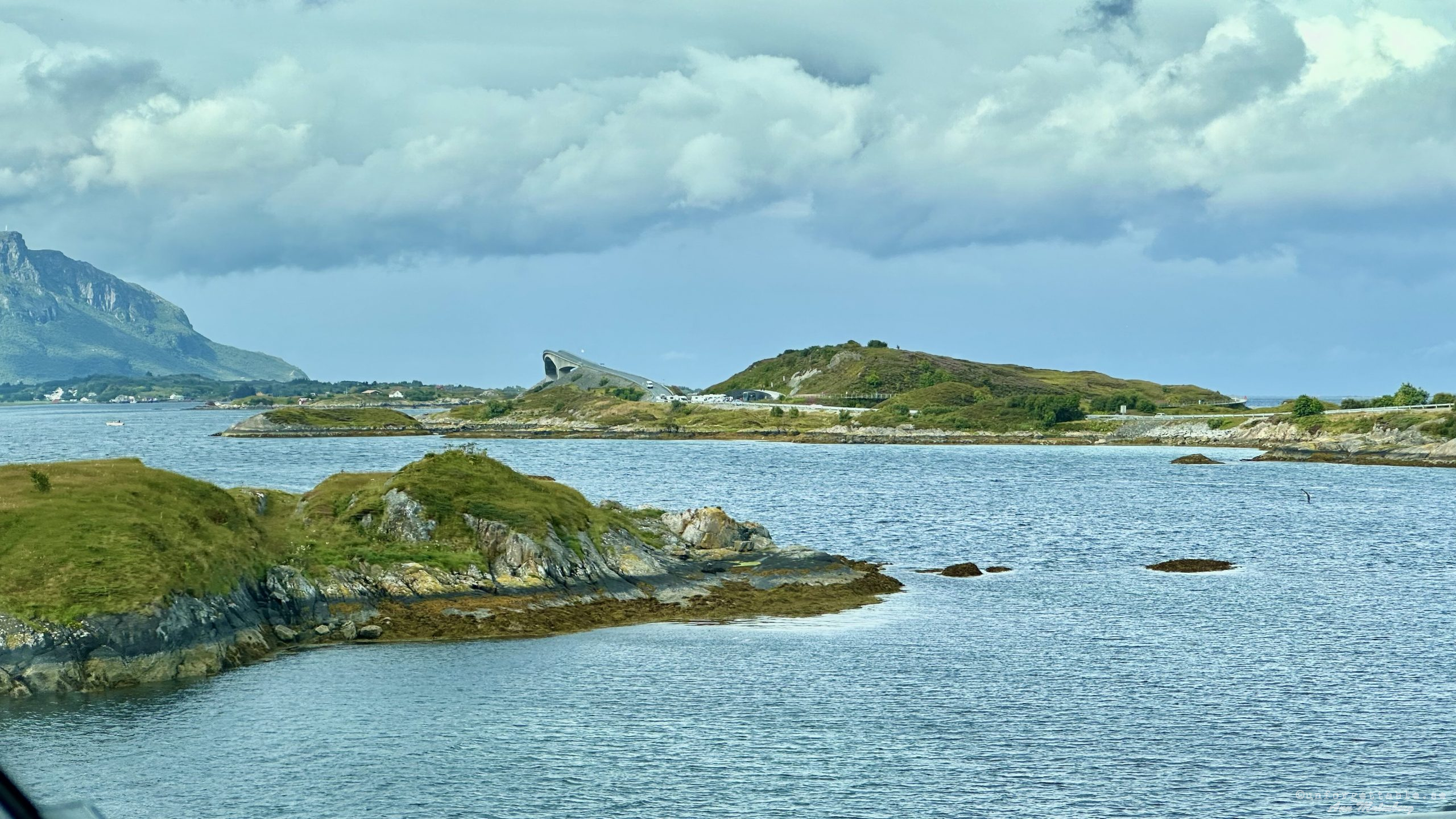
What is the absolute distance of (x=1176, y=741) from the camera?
129ft

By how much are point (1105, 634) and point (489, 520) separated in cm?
3170

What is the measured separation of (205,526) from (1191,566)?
62.3m

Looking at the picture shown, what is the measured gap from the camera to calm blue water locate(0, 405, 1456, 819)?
3388cm

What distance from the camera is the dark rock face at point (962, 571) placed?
79412mm

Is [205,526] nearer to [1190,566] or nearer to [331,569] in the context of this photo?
[331,569]

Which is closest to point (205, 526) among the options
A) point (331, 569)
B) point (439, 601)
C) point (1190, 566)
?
point (331, 569)

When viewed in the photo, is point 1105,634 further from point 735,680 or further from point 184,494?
point 184,494

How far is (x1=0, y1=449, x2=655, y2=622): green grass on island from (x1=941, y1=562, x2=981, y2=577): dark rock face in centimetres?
1922

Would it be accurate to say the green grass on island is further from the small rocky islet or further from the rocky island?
the small rocky islet

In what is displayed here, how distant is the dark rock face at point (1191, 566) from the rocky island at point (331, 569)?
2221cm

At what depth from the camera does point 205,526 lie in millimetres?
56625

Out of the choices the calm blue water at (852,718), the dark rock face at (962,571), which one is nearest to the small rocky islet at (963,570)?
the dark rock face at (962,571)

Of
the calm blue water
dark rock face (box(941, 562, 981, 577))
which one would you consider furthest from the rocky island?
dark rock face (box(941, 562, 981, 577))

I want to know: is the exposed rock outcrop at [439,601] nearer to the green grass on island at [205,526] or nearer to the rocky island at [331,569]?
the rocky island at [331,569]
